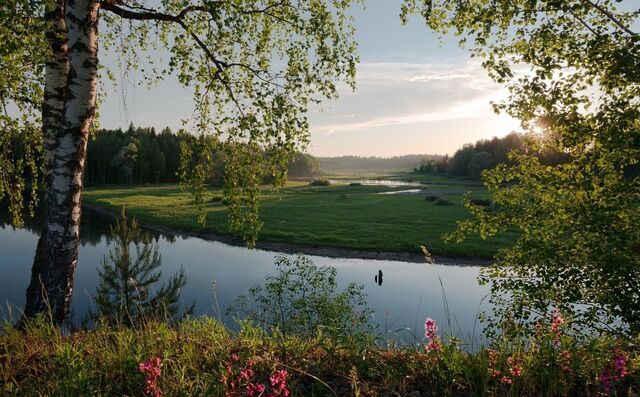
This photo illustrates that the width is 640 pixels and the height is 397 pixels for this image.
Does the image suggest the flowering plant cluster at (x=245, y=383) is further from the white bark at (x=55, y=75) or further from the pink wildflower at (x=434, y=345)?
the white bark at (x=55, y=75)

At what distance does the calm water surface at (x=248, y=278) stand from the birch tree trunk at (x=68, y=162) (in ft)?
33.1

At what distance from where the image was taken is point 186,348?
15.6ft

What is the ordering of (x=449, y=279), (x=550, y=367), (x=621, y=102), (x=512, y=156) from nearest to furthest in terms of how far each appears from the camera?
(x=550, y=367)
(x=621, y=102)
(x=512, y=156)
(x=449, y=279)

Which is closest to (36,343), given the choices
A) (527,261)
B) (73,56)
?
(73,56)

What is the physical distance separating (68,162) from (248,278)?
→ 2159cm

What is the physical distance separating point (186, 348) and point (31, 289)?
3591mm

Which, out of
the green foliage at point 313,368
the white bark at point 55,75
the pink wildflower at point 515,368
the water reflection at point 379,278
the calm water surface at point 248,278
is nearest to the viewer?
the pink wildflower at point 515,368

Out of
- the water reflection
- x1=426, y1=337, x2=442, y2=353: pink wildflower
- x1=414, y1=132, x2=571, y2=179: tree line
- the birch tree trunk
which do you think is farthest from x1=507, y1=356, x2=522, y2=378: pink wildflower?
x1=414, y1=132, x2=571, y2=179: tree line

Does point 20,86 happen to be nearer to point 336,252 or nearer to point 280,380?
point 280,380

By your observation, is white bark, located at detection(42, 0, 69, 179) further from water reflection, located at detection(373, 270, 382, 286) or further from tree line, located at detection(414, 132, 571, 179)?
tree line, located at detection(414, 132, 571, 179)

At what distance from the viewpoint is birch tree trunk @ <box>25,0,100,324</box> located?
6.32 meters

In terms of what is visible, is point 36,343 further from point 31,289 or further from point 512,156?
point 512,156

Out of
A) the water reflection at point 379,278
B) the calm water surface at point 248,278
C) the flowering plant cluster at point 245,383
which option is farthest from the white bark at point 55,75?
the water reflection at point 379,278

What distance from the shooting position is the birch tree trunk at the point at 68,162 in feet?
20.7
